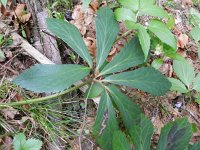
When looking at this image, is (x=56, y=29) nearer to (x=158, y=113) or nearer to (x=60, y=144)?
(x=60, y=144)

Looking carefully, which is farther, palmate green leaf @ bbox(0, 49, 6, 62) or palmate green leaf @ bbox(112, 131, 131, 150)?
palmate green leaf @ bbox(0, 49, 6, 62)

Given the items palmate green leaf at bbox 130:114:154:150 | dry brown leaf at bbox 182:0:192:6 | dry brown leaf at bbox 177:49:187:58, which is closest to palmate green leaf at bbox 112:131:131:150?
palmate green leaf at bbox 130:114:154:150

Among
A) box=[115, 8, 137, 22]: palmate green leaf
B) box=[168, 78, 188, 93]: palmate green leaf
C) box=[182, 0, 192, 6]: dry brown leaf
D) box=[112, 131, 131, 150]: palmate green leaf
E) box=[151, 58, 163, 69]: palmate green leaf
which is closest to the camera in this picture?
box=[112, 131, 131, 150]: palmate green leaf

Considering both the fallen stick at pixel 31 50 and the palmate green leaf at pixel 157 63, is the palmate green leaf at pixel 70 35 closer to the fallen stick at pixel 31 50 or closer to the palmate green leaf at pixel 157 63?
the fallen stick at pixel 31 50

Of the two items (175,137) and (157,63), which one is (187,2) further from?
(175,137)

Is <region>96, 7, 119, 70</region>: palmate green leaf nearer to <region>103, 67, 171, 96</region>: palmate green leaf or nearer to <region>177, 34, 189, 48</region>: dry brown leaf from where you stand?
<region>103, 67, 171, 96</region>: palmate green leaf

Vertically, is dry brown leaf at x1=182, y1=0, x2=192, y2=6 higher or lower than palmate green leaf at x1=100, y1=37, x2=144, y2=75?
higher

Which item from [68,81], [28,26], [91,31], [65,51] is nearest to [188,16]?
[91,31]
